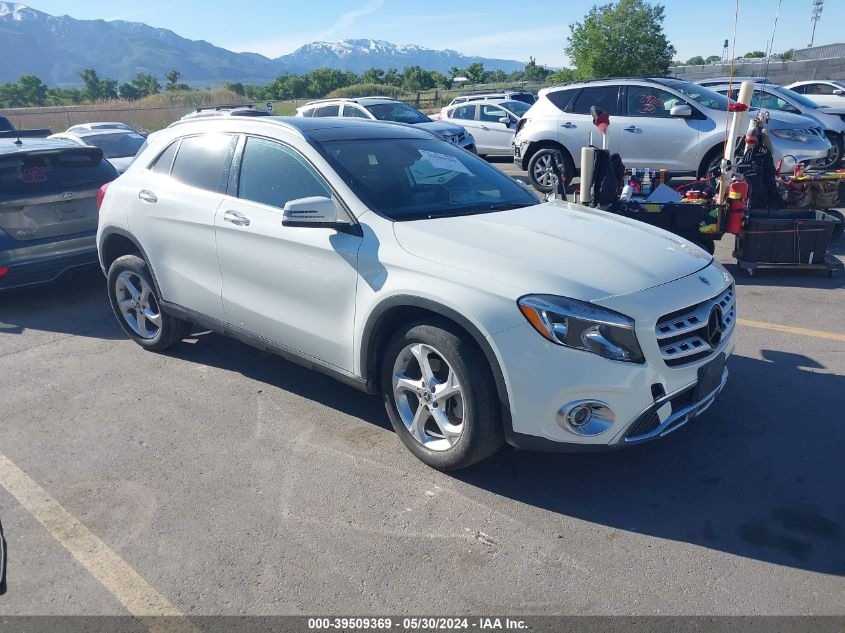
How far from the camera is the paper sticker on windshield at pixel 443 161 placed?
14.3 feet

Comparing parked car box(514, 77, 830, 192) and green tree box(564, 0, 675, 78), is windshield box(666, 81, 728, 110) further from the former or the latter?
green tree box(564, 0, 675, 78)

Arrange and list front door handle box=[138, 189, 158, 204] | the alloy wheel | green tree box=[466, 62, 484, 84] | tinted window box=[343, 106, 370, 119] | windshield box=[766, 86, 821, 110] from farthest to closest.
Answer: green tree box=[466, 62, 484, 84]
tinted window box=[343, 106, 370, 119]
windshield box=[766, 86, 821, 110]
front door handle box=[138, 189, 158, 204]
the alloy wheel

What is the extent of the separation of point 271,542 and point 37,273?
4588mm

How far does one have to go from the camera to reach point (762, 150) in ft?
24.7

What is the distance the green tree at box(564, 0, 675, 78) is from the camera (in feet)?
96.5

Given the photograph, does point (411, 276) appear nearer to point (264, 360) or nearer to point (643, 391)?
point (643, 391)

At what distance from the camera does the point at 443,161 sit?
4406 millimetres

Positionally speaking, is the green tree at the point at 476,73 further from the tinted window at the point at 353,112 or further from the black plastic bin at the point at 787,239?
the black plastic bin at the point at 787,239

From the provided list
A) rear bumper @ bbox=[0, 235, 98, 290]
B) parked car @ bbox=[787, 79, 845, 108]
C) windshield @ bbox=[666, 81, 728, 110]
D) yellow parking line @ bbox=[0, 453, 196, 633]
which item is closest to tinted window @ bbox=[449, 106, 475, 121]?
windshield @ bbox=[666, 81, 728, 110]

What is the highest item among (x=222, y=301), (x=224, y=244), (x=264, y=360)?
(x=224, y=244)

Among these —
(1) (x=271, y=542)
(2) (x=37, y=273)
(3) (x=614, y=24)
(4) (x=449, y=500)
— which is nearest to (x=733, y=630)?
(4) (x=449, y=500)

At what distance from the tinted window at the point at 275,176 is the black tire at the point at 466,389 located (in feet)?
3.41

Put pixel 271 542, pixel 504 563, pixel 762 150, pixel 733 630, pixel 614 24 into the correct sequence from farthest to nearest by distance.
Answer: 1. pixel 614 24
2. pixel 762 150
3. pixel 271 542
4. pixel 504 563
5. pixel 733 630

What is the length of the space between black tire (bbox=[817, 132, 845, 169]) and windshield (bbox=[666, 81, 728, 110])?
2.12 meters
